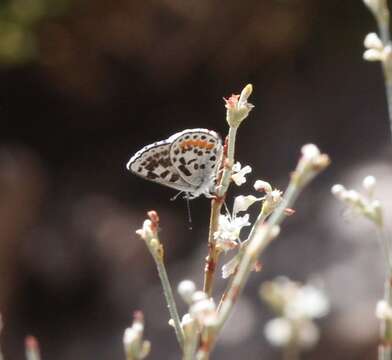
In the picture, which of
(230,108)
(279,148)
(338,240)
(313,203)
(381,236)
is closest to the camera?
(381,236)

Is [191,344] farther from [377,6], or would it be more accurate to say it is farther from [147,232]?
[377,6]

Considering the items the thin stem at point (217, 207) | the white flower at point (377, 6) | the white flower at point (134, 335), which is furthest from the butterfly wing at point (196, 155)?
the white flower at point (134, 335)

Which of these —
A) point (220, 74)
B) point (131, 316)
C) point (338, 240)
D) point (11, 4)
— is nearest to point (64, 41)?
point (11, 4)

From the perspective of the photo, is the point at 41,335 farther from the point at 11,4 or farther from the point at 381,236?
the point at 381,236

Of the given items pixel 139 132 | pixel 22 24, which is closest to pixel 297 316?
pixel 22 24

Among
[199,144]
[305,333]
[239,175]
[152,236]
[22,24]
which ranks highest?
[22,24]

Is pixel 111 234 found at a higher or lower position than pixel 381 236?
higher

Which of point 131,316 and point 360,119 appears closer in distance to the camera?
point 131,316
